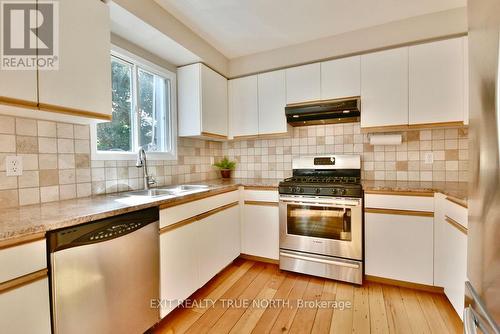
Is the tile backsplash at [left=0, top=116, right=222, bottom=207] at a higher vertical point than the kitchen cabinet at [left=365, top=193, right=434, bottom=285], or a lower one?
higher

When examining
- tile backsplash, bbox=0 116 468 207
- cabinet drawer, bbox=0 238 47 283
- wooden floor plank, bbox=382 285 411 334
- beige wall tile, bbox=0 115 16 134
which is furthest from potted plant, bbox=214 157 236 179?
cabinet drawer, bbox=0 238 47 283

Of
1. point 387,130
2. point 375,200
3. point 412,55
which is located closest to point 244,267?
point 375,200

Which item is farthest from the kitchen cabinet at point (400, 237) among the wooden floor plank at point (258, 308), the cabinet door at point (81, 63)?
the cabinet door at point (81, 63)

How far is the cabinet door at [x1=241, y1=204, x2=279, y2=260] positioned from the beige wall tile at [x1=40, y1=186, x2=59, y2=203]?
1633 mm

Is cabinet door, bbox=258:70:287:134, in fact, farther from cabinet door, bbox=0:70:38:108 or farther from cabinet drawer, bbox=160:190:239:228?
cabinet door, bbox=0:70:38:108

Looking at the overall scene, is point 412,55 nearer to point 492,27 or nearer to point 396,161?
point 396,161

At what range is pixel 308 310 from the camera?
1.74 metres

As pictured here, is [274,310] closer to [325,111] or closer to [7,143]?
[325,111]

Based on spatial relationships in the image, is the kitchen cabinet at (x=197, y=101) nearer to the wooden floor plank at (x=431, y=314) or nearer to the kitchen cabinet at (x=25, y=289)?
the kitchen cabinet at (x=25, y=289)

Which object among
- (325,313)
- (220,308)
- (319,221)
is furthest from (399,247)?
(220,308)

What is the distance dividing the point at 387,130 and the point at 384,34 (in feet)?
2.95

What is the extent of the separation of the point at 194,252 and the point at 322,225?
46.6 inches

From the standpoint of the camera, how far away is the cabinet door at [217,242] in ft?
6.36

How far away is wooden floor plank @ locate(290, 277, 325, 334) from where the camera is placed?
155 cm
